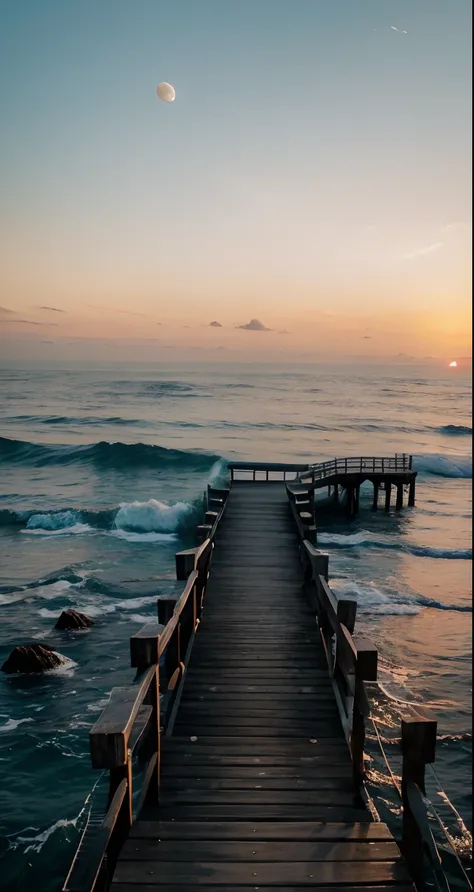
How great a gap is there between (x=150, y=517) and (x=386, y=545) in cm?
1099

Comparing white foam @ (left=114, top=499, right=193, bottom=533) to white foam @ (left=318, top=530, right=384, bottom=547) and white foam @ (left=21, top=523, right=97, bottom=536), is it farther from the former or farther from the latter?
white foam @ (left=318, top=530, right=384, bottom=547)

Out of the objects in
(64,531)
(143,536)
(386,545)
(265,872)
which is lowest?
(386,545)

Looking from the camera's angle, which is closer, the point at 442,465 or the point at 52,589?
the point at 52,589

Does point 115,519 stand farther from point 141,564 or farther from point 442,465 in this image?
point 442,465

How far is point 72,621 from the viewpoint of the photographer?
15617mm

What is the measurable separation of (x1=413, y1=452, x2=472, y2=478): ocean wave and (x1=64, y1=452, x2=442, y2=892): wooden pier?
44.0 meters

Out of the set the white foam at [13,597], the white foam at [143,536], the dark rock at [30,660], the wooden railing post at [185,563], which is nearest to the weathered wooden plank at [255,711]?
the wooden railing post at [185,563]

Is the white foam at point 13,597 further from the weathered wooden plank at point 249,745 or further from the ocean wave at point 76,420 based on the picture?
the ocean wave at point 76,420

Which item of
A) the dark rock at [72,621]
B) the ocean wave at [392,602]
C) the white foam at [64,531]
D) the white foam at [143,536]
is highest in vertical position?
the dark rock at [72,621]

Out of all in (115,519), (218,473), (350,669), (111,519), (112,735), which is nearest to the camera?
(112,735)

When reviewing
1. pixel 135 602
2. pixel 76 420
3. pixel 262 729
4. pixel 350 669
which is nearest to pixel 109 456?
pixel 76 420

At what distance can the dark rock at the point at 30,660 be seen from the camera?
42.7ft

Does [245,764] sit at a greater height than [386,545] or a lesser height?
greater

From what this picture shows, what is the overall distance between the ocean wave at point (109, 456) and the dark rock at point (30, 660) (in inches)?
1341
